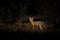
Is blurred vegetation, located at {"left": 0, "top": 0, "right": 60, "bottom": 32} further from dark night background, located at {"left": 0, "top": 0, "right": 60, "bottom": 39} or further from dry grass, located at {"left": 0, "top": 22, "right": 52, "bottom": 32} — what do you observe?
dry grass, located at {"left": 0, "top": 22, "right": 52, "bottom": 32}

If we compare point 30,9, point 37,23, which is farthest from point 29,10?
point 37,23

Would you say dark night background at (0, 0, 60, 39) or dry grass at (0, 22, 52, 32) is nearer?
dry grass at (0, 22, 52, 32)

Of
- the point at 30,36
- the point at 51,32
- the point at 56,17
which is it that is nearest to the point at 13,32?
the point at 30,36

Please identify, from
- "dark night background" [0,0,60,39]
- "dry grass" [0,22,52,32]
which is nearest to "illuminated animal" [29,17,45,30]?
"dry grass" [0,22,52,32]

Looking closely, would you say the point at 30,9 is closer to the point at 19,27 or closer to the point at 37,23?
the point at 37,23

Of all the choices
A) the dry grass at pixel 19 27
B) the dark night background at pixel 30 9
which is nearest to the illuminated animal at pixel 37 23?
the dry grass at pixel 19 27

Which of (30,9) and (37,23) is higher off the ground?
(30,9)

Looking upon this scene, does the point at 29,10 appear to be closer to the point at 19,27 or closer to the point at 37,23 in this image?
the point at 37,23

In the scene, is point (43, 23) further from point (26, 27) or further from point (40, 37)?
point (40, 37)

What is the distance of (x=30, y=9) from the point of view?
479 cm

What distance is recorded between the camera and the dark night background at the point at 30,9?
477 cm

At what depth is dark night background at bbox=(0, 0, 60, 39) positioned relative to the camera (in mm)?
4770

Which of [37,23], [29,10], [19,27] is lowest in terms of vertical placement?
[19,27]

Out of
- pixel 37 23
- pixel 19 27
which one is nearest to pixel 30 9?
pixel 37 23
